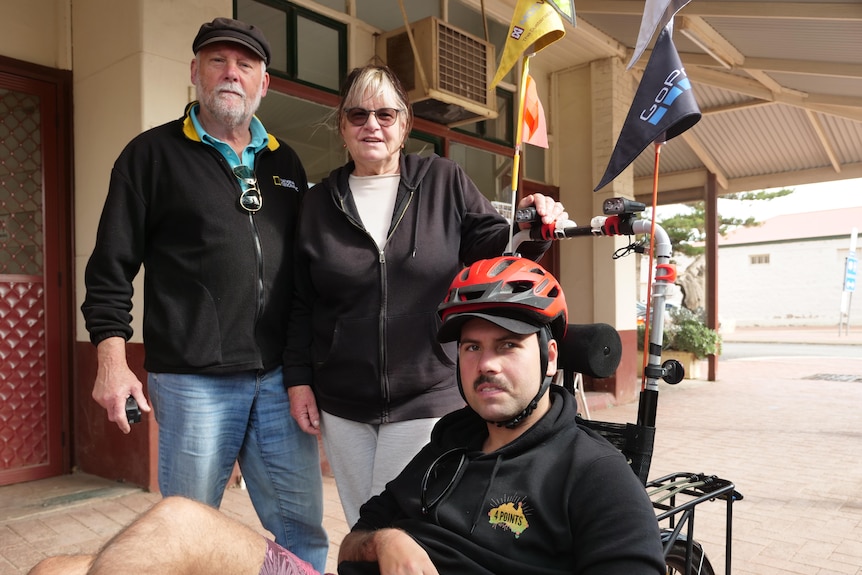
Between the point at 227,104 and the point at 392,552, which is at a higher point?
the point at 227,104

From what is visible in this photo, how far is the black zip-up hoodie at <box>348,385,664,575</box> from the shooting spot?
156 centimetres

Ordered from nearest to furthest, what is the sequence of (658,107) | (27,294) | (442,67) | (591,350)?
(591,350), (658,107), (27,294), (442,67)

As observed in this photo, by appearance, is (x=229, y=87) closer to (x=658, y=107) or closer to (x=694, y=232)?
(x=658, y=107)

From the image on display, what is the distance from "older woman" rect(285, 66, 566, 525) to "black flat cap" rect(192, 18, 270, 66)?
357 mm

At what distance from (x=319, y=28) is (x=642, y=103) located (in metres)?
4.71

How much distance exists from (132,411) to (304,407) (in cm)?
56

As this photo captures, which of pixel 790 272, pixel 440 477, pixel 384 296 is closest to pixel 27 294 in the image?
pixel 384 296

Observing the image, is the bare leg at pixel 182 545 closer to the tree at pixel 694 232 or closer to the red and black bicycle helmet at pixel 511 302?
the red and black bicycle helmet at pixel 511 302

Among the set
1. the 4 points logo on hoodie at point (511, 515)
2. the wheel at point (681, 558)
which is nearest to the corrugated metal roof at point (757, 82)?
the wheel at point (681, 558)

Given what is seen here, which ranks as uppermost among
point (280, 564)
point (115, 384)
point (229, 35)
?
point (229, 35)

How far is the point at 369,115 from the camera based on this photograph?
2346 mm

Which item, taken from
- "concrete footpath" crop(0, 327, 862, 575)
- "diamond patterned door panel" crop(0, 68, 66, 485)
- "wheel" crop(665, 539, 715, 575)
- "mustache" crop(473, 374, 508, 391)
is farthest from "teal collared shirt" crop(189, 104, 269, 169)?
"diamond patterned door panel" crop(0, 68, 66, 485)

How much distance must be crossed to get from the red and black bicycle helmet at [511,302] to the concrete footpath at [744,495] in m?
2.37

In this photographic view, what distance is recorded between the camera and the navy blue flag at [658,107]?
2.17m
